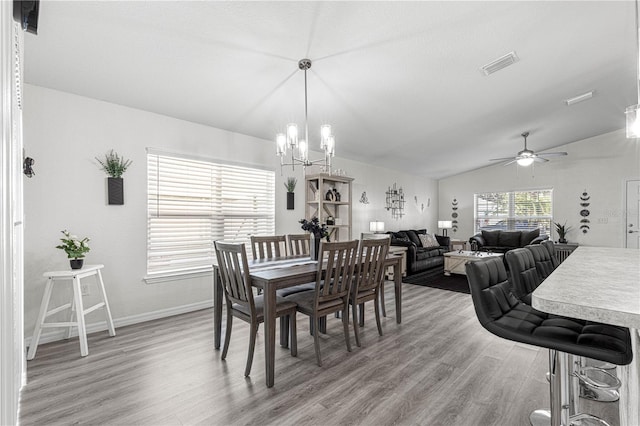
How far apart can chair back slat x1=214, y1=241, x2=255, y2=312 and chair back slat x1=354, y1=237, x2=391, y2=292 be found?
1.05m

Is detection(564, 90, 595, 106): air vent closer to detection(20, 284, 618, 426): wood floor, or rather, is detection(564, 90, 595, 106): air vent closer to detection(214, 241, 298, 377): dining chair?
detection(20, 284, 618, 426): wood floor

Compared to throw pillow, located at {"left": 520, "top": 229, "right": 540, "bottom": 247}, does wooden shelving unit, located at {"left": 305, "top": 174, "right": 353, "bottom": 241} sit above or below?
above

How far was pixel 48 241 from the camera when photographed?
2.89m

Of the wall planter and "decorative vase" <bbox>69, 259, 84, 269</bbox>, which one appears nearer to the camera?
"decorative vase" <bbox>69, 259, 84, 269</bbox>

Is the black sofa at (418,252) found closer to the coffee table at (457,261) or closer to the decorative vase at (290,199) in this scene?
the coffee table at (457,261)

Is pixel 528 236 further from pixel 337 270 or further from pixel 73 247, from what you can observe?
pixel 73 247

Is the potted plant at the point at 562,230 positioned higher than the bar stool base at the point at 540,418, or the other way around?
the potted plant at the point at 562,230

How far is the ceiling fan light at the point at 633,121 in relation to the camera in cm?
225

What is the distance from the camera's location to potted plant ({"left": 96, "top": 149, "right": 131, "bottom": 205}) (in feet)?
10.5

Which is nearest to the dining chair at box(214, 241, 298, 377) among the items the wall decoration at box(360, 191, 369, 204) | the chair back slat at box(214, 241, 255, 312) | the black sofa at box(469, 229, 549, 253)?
the chair back slat at box(214, 241, 255, 312)

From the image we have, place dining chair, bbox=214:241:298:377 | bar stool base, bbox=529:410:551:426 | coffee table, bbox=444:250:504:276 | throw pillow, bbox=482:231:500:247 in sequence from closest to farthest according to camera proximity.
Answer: bar stool base, bbox=529:410:551:426 < dining chair, bbox=214:241:298:377 < coffee table, bbox=444:250:504:276 < throw pillow, bbox=482:231:500:247

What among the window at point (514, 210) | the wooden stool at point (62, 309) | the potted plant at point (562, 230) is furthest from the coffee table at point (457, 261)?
the wooden stool at point (62, 309)

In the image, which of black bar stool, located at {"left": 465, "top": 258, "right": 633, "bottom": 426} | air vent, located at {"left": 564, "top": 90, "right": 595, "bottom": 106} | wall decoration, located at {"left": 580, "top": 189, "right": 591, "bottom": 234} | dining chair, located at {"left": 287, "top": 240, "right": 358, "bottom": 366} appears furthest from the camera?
wall decoration, located at {"left": 580, "top": 189, "right": 591, "bottom": 234}

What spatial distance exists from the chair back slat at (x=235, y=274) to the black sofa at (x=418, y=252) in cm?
437
